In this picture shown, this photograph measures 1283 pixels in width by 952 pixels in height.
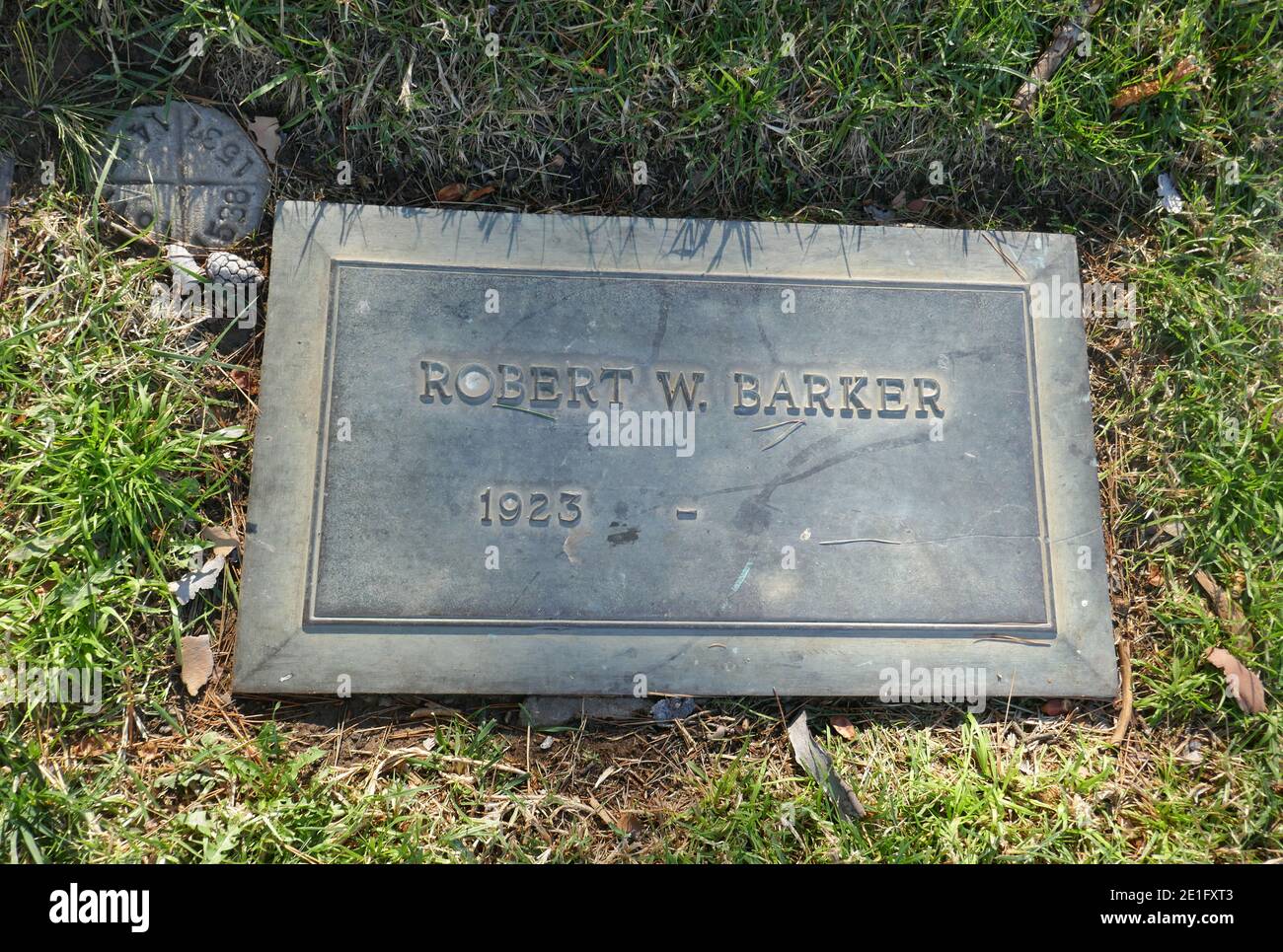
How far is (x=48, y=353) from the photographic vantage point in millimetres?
2387

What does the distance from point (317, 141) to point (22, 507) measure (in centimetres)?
148

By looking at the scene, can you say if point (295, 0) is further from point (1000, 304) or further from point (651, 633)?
point (1000, 304)

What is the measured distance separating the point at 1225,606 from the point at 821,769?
4.81 ft

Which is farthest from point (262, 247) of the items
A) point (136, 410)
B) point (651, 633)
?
point (651, 633)

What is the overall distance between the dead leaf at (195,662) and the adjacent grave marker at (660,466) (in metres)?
0.20

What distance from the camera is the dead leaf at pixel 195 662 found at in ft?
7.52

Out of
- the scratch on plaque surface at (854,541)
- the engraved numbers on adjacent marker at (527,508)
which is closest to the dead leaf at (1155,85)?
the scratch on plaque surface at (854,541)

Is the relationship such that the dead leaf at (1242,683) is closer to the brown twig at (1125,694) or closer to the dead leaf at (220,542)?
the brown twig at (1125,694)

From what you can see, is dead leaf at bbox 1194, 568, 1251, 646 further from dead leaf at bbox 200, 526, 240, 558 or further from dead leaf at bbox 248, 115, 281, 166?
dead leaf at bbox 248, 115, 281, 166

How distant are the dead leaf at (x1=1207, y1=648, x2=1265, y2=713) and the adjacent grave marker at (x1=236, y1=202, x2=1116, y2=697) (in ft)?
1.40

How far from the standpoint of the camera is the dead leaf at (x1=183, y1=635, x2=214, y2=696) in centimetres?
229

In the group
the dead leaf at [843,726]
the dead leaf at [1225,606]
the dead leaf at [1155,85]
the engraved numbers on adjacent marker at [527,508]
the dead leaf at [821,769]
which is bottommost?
the dead leaf at [821,769]

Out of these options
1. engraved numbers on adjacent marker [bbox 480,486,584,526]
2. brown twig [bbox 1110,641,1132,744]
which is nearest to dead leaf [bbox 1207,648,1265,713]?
brown twig [bbox 1110,641,1132,744]

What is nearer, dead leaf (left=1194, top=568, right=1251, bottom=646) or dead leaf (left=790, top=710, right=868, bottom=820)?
dead leaf (left=790, top=710, right=868, bottom=820)
